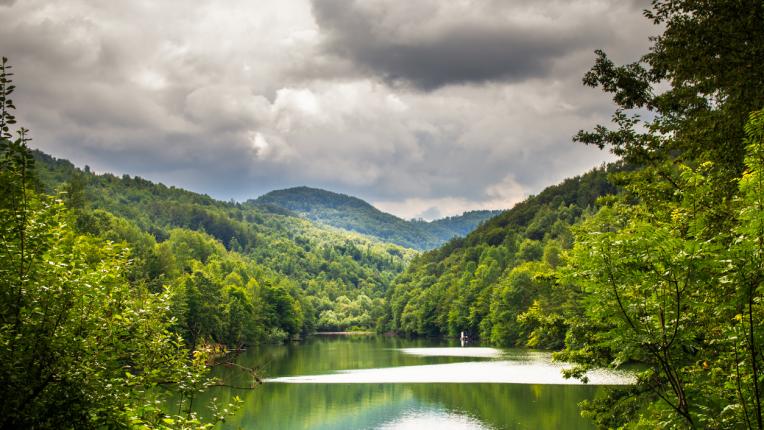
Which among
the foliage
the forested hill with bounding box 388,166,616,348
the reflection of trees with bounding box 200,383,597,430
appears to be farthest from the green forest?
the forested hill with bounding box 388,166,616,348

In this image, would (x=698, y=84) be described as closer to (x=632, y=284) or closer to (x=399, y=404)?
(x=632, y=284)

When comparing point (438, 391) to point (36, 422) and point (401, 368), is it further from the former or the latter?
point (36, 422)

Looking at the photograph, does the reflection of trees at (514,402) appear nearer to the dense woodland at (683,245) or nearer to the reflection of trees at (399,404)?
the reflection of trees at (399,404)

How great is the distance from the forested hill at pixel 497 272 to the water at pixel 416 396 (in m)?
21.8

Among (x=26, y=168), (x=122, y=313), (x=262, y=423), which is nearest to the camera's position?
(x=26, y=168)

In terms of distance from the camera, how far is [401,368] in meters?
62.5

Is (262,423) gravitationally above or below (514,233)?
below

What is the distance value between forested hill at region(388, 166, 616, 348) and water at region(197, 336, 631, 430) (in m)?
21.8

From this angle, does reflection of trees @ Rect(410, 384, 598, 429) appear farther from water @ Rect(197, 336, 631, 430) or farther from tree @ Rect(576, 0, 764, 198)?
tree @ Rect(576, 0, 764, 198)

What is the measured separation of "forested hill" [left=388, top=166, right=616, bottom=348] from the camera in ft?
302

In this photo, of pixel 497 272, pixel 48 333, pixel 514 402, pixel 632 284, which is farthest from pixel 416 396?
pixel 497 272

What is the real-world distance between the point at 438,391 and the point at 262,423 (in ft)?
50.5

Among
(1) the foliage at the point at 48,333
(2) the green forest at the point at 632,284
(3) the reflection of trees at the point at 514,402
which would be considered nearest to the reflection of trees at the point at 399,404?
(3) the reflection of trees at the point at 514,402

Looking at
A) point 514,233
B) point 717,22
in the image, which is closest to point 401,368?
point 717,22
